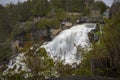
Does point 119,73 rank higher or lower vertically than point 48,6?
lower

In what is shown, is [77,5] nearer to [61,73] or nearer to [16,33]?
[16,33]

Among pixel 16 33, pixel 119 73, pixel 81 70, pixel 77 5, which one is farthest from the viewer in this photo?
pixel 77 5

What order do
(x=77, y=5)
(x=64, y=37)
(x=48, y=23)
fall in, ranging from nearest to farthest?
(x=64, y=37), (x=48, y=23), (x=77, y=5)

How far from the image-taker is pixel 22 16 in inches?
1352

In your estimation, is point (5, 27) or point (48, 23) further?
point (5, 27)

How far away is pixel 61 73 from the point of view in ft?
20.8

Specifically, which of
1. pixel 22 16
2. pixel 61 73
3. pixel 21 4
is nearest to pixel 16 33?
pixel 22 16

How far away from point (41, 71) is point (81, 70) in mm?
893

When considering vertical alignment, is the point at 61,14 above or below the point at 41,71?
above

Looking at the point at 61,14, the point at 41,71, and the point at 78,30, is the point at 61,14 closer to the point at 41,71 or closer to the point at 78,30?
the point at 78,30

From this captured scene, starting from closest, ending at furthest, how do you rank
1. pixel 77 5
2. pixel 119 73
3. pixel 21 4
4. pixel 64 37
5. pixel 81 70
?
pixel 119 73, pixel 81 70, pixel 64 37, pixel 77 5, pixel 21 4

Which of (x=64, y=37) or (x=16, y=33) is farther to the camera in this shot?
(x=16, y=33)

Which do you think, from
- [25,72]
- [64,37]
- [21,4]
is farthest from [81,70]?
[21,4]

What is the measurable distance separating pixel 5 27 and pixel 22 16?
260 centimetres
